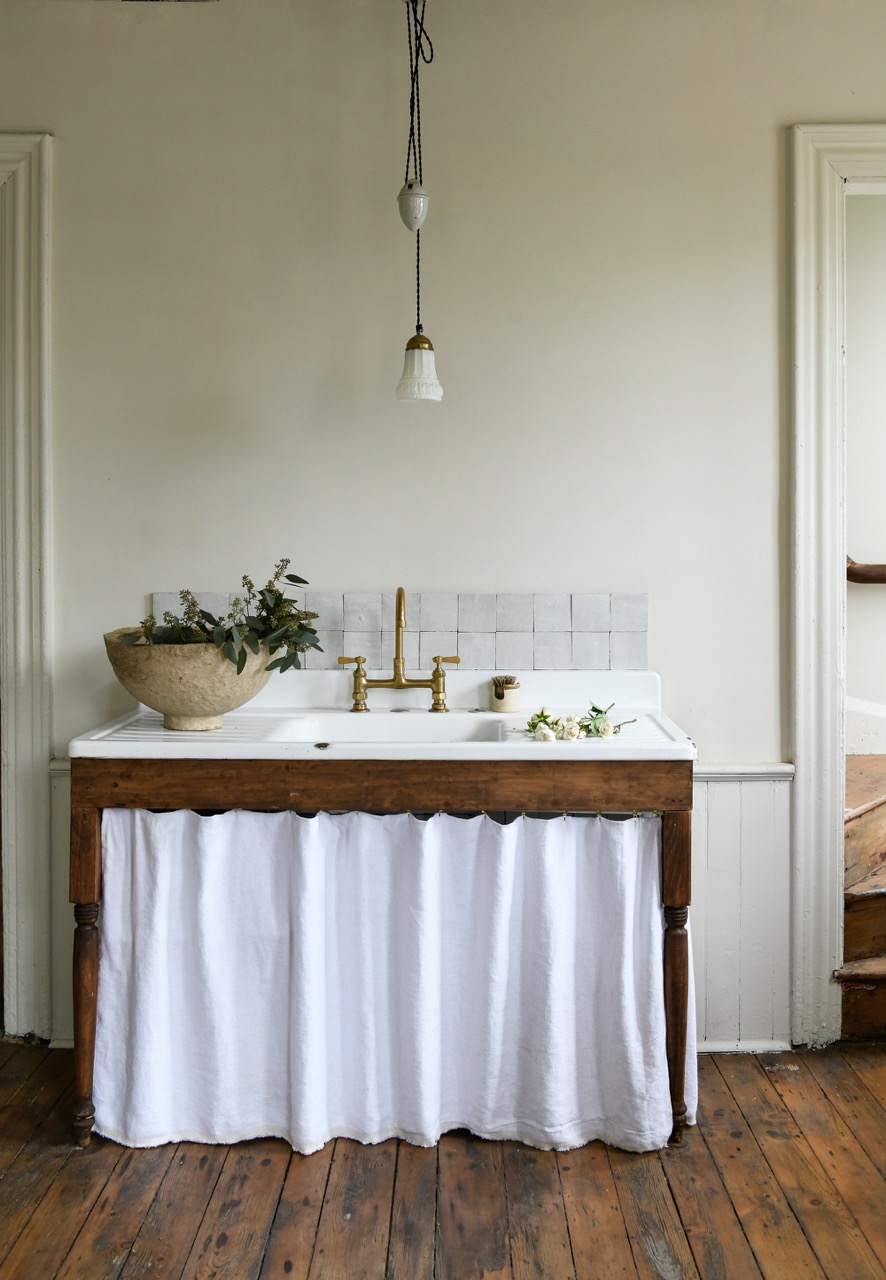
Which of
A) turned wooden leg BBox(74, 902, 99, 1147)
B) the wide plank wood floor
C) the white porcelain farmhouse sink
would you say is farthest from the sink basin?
the wide plank wood floor

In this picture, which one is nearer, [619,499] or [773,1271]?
[773,1271]

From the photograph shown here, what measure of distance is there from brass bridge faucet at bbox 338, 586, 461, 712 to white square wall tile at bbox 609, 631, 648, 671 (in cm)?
41

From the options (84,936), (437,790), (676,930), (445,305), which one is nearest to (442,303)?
(445,305)

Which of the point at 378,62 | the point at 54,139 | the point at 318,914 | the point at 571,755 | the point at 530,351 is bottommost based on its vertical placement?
the point at 318,914

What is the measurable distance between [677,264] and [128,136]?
1450 mm

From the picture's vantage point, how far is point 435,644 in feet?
8.46

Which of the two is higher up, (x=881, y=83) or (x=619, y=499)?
(x=881, y=83)

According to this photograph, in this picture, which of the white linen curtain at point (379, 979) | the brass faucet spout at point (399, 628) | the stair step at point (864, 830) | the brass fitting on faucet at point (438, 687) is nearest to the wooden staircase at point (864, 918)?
the stair step at point (864, 830)

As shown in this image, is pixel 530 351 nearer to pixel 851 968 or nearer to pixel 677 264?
pixel 677 264

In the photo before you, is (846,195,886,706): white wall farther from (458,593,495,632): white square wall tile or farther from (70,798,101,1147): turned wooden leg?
(70,798,101,1147): turned wooden leg

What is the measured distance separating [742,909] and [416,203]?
6.37 ft

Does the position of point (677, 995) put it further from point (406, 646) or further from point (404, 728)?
point (406, 646)

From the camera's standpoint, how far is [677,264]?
8.28ft

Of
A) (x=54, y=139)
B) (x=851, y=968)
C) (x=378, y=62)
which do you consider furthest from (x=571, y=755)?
(x=54, y=139)
